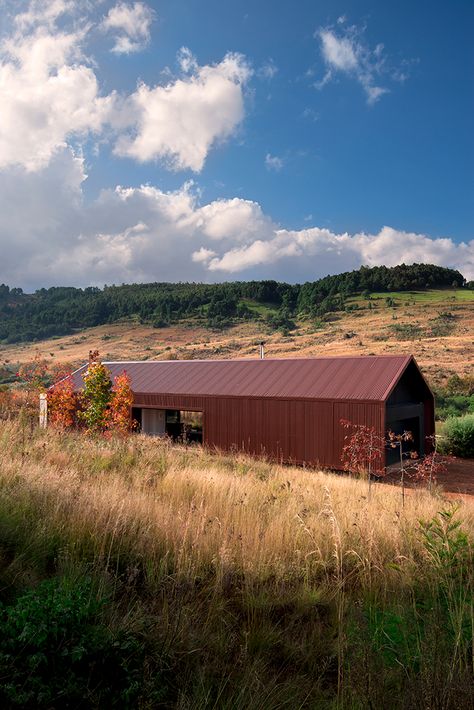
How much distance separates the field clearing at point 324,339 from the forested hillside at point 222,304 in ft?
10.5

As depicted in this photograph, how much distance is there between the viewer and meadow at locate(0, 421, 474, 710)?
2.67 m

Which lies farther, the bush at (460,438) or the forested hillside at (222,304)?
the forested hillside at (222,304)

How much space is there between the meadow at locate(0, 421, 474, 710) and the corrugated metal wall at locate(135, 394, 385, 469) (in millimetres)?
9275

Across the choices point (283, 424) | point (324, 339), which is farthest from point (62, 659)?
point (324, 339)

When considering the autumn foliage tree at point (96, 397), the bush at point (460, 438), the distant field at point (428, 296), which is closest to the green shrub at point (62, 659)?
the autumn foliage tree at point (96, 397)

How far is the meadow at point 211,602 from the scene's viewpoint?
2.67 m

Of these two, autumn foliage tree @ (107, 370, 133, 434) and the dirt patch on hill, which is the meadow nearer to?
the dirt patch on hill

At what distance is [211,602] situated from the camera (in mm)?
4027

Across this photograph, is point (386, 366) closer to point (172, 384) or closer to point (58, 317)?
point (172, 384)

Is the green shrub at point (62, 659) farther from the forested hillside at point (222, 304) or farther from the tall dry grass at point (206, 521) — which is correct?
the forested hillside at point (222, 304)

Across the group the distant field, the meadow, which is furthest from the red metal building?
the distant field

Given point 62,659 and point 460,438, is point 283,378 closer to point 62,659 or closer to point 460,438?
point 460,438

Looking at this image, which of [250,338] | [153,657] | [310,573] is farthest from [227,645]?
[250,338]

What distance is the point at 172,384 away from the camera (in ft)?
71.4
